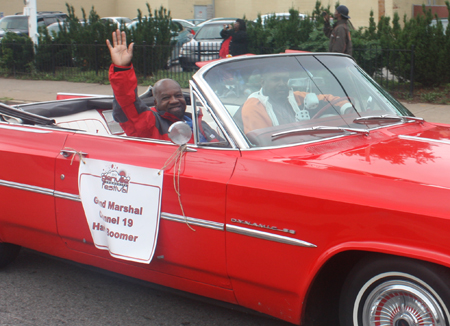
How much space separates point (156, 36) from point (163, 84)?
12.7 metres

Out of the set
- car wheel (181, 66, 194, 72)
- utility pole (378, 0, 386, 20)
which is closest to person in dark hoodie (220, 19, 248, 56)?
car wheel (181, 66, 194, 72)

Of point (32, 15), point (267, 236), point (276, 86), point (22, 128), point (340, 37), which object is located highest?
point (32, 15)

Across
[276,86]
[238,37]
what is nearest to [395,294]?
[276,86]

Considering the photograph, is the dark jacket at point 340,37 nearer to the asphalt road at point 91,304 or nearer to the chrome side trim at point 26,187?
the asphalt road at point 91,304

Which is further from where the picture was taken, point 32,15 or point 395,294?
point 32,15

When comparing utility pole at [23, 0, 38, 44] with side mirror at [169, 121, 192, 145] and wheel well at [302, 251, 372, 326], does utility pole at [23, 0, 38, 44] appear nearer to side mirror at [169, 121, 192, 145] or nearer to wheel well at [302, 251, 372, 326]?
side mirror at [169, 121, 192, 145]

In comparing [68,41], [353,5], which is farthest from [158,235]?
[353,5]

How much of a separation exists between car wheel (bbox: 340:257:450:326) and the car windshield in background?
17053 mm

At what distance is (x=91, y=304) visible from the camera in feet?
11.8

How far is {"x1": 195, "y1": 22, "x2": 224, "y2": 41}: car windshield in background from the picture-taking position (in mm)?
19000

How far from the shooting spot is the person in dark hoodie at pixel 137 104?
11.6 ft

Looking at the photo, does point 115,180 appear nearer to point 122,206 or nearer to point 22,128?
point 122,206

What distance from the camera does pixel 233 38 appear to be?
42.3 feet

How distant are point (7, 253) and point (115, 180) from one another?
146 centimetres
